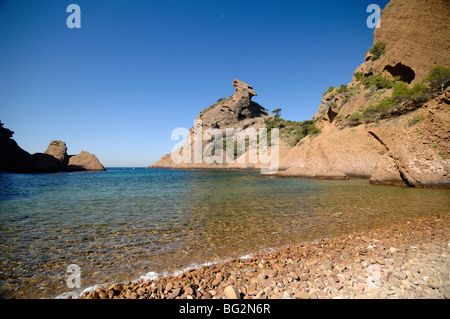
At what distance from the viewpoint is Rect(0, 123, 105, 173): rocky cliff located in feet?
158

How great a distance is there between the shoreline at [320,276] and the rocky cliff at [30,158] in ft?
237

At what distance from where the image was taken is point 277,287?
2945 mm

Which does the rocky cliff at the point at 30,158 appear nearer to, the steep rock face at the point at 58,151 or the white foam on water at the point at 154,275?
the steep rock face at the point at 58,151

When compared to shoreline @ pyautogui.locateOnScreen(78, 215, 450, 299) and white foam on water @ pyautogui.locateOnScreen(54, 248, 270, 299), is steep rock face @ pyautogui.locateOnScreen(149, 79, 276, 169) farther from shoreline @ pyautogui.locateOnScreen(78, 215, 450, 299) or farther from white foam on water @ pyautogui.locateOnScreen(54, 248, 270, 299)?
shoreline @ pyautogui.locateOnScreen(78, 215, 450, 299)

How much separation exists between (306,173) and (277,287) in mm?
26686

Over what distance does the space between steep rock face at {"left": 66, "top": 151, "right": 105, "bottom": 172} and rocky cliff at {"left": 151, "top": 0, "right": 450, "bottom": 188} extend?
83520 millimetres

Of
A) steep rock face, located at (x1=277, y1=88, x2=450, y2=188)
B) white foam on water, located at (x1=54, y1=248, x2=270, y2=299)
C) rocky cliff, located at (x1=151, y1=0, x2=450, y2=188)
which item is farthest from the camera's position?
rocky cliff, located at (x1=151, y1=0, x2=450, y2=188)

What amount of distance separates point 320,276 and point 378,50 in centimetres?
A: 4892

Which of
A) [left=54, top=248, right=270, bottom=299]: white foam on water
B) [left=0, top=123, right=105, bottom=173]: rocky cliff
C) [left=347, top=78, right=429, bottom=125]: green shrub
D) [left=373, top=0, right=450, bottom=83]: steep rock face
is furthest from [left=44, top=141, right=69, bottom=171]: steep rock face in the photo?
[left=373, top=0, right=450, bottom=83]: steep rock face

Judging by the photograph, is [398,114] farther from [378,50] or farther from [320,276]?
[320,276]

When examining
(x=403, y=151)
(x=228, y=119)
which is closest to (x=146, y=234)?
(x=403, y=151)

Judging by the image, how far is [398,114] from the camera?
20.4 meters

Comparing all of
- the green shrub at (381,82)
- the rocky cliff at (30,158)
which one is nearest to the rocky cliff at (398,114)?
the green shrub at (381,82)

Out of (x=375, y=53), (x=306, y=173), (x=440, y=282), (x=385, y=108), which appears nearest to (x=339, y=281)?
(x=440, y=282)
